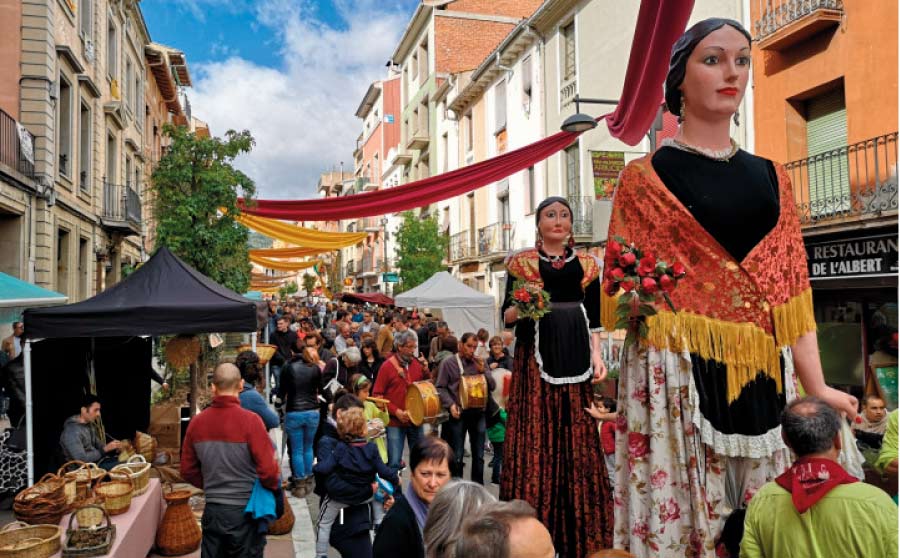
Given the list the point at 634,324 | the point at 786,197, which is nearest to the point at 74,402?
the point at 634,324

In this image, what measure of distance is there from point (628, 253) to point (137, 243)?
30.2 m

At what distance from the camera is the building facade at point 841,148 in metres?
9.79

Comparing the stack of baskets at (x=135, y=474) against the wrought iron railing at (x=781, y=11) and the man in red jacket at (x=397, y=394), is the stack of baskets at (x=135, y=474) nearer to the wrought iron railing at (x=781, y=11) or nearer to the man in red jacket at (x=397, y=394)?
the man in red jacket at (x=397, y=394)

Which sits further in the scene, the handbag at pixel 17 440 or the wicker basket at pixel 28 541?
the handbag at pixel 17 440

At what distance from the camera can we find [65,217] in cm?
1808

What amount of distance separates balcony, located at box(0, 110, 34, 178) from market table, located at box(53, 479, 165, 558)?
10943 millimetres

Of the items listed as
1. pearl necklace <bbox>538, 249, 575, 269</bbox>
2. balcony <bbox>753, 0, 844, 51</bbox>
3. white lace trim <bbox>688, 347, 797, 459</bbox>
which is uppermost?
balcony <bbox>753, 0, 844, 51</bbox>

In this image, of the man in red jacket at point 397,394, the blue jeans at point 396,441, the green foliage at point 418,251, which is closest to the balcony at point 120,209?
the green foliage at point 418,251

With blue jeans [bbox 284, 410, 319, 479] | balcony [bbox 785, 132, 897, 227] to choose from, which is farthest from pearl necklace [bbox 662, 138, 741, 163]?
balcony [bbox 785, 132, 897, 227]

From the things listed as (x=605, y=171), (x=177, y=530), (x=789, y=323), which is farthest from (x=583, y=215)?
(x=789, y=323)

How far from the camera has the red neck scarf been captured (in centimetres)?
241

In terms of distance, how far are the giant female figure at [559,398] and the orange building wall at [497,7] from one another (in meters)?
33.4

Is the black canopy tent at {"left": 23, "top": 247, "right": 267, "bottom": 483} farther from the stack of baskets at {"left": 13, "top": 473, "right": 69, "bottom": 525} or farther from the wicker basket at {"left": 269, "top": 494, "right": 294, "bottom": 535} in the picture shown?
the wicker basket at {"left": 269, "top": 494, "right": 294, "bottom": 535}

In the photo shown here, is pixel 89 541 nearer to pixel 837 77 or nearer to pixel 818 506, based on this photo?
pixel 818 506
